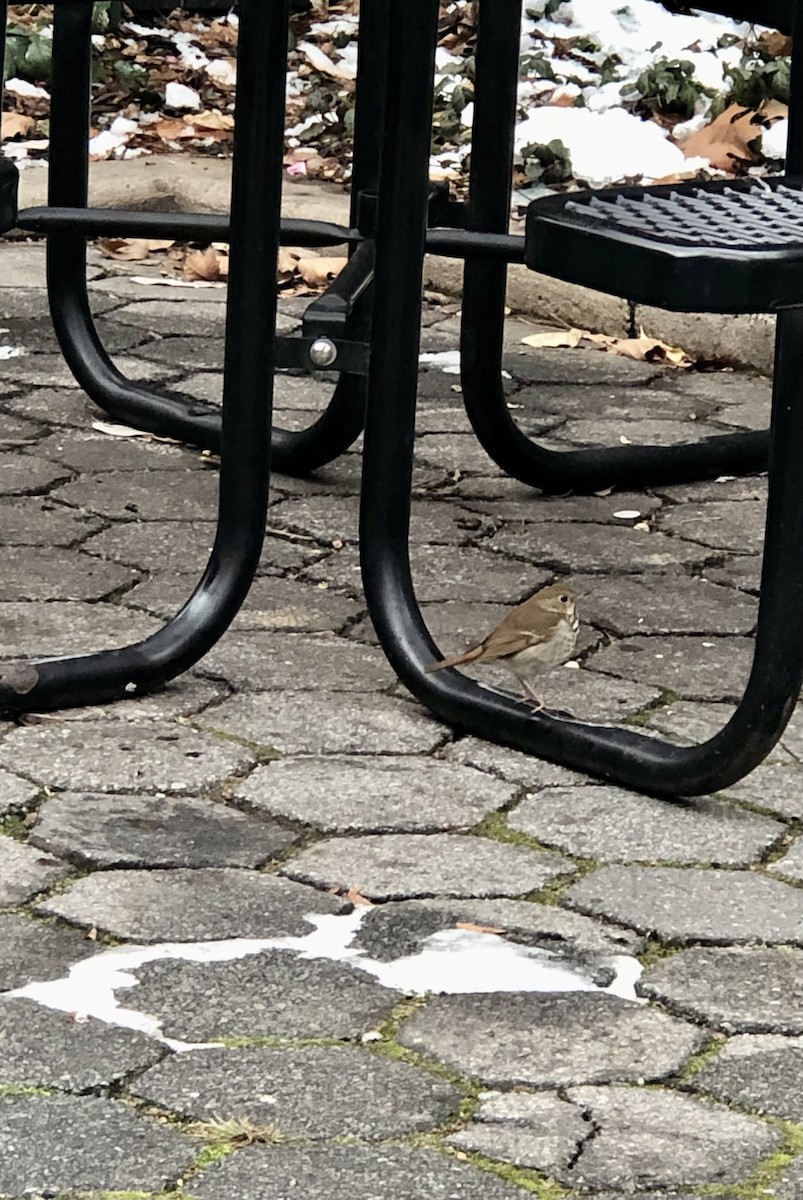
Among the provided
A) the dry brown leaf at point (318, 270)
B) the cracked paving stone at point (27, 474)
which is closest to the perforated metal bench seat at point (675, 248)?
the cracked paving stone at point (27, 474)

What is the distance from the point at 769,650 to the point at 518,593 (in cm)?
94

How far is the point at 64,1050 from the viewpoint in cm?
209

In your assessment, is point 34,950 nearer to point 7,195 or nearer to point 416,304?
point 7,195

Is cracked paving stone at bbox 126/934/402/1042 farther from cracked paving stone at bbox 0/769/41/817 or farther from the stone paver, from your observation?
cracked paving stone at bbox 0/769/41/817

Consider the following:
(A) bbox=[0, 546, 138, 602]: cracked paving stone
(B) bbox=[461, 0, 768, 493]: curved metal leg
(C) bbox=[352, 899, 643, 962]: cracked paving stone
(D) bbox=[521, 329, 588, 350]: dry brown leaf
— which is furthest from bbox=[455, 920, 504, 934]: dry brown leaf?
A: (D) bbox=[521, 329, 588, 350]: dry brown leaf

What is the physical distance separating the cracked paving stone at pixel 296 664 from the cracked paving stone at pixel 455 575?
248 millimetres

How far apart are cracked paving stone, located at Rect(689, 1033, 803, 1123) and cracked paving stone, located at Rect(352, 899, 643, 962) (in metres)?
0.22

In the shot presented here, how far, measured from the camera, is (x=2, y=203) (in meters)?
2.70

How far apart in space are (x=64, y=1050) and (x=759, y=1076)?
0.66 metres

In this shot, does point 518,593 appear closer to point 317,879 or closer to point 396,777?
point 396,777

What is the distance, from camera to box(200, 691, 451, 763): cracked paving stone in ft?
9.43

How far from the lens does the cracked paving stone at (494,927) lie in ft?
7.68

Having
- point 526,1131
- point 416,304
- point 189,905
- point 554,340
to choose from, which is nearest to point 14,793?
point 189,905

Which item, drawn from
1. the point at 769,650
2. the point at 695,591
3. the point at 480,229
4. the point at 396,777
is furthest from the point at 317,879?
the point at 480,229
